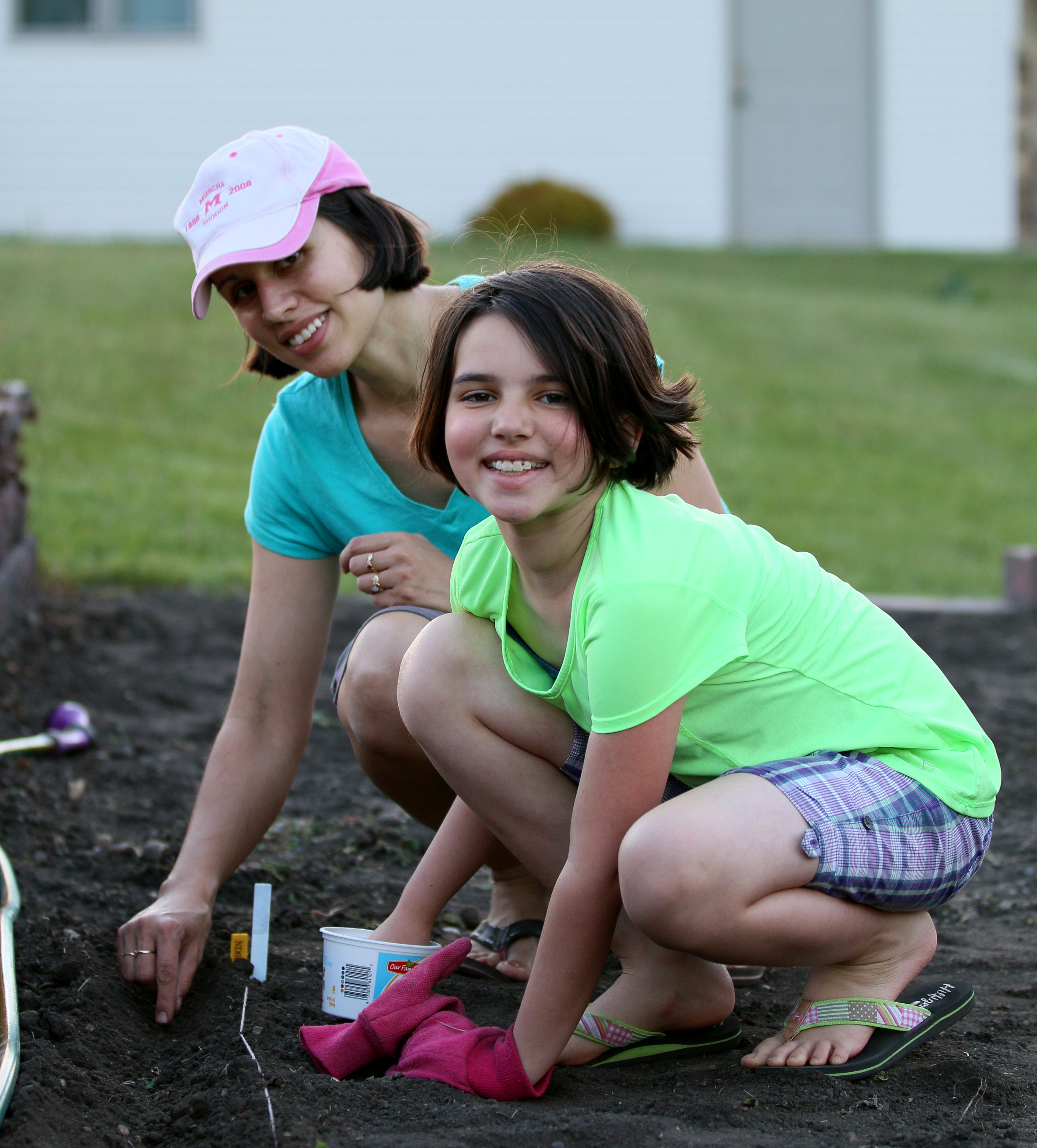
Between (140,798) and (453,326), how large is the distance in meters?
1.71

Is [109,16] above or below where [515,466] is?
above

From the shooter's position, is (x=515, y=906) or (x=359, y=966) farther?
(x=515, y=906)

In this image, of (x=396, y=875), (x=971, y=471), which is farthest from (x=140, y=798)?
(x=971, y=471)

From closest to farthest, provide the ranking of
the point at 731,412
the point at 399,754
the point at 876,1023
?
the point at 876,1023 → the point at 399,754 → the point at 731,412

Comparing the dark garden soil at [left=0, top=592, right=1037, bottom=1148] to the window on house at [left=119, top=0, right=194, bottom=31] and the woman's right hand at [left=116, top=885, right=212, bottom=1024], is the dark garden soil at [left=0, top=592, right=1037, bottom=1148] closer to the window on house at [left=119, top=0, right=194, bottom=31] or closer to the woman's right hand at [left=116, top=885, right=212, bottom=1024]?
the woman's right hand at [left=116, top=885, right=212, bottom=1024]

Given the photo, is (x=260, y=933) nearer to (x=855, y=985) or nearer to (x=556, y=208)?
(x=855, y=985)

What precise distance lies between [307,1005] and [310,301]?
110 cm

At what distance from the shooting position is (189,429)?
6.79 m

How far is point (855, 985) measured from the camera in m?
1.90

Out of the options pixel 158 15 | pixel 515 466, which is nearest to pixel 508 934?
pixel 515 466

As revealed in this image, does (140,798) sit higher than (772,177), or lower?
lower

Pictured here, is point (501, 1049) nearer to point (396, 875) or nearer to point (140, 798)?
point (396, 875)

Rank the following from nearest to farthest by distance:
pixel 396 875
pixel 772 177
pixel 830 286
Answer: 1. pixel 396 875
2. pixel 830 286
3. pixel 772 177

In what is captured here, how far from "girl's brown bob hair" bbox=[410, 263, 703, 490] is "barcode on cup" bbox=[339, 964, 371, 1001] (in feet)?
2.54
